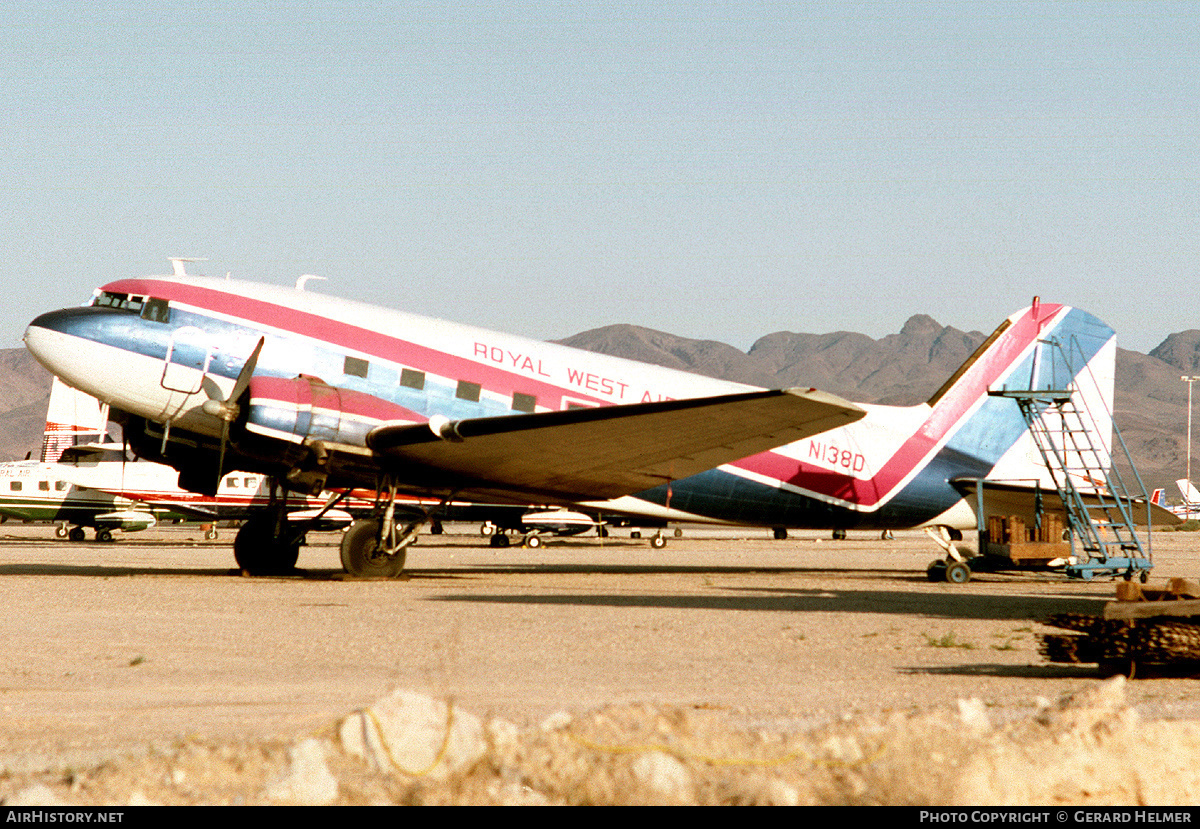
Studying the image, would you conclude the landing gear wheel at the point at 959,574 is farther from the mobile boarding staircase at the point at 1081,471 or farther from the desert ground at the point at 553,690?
the desert ground at the point at 553,690

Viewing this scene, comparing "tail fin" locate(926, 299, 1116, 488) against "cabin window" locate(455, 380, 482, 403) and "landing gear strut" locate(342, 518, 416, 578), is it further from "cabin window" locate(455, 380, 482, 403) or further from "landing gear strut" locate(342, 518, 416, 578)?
"landing gear strut" locate(342, 518, 416, 578)

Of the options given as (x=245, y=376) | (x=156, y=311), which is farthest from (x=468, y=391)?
(x=156, y=311)

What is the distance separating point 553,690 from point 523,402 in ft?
43.3

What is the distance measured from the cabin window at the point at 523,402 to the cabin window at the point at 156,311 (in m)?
6.20

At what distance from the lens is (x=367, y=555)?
19250 mm

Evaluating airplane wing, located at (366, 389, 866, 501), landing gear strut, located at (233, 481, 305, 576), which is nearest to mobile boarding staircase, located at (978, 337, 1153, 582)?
airplane wing, located at (366, 389, 866, 501)

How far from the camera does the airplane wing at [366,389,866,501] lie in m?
17.7

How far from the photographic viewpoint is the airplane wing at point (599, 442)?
17.7m

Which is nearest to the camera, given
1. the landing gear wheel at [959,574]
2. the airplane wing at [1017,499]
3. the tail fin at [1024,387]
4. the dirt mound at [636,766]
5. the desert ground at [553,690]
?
the dirt mound at [636,766]

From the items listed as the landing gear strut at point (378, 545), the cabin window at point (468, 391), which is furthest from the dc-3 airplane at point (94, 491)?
the landing gear strut at point (378, 545)

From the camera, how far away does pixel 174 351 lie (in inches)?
744

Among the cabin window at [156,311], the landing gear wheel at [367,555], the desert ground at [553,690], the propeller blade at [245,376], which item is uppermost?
the cabin window at [156,311]

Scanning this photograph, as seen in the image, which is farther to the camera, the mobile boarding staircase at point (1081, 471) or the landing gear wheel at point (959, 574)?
the landing gear wheel at point (959, 574)

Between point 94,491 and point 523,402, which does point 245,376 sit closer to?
point 523,402
